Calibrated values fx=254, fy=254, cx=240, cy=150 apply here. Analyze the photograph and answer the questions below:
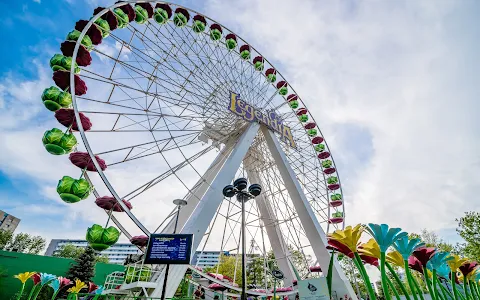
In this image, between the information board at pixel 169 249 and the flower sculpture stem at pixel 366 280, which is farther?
the information board at pixel 169 249

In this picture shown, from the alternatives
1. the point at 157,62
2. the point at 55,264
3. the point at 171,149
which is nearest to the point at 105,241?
→ the point at 171,149

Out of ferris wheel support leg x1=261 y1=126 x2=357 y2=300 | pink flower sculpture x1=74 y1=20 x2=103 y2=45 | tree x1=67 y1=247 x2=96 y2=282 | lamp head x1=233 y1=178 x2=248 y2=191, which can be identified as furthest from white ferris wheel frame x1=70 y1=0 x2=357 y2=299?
tree x1=67 y1=247 x2=96 y2=282

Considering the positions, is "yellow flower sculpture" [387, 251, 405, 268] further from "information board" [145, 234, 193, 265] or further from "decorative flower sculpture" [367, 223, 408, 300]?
"information board" [145, 234, 193, 265]

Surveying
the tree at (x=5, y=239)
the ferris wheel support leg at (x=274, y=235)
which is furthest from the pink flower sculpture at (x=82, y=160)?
the tree at (x=5, y=239)

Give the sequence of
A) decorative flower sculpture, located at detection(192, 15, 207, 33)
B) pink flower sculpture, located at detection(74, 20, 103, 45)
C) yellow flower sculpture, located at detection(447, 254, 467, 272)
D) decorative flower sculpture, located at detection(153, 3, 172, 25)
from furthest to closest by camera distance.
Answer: decorative flower sculpture, located at detection(192, 15, 207, 33), decorative flower sculpture, located at detection(153, 3, 172, 25), pink flower sculpture, located at detection(74, 20, 103, 45), yellow flower sculpture, located at detection(447, 254, 467, 272)

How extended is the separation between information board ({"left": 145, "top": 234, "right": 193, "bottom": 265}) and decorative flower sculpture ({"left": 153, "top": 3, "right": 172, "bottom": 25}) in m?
9.96

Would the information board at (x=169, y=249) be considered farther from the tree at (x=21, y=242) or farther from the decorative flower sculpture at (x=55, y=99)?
the tree at (x=21, y=242)

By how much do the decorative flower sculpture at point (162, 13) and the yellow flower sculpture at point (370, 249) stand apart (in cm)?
1285

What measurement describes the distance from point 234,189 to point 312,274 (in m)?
10.1

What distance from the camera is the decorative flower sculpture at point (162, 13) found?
11969mm

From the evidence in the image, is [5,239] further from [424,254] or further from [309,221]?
[424,254]

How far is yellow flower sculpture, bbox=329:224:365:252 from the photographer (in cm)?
227

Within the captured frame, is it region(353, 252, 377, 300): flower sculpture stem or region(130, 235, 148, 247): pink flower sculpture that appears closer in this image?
region(353, 252, 377, 300): flower sculpture stem

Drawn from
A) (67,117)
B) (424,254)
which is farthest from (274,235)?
(424,254)
